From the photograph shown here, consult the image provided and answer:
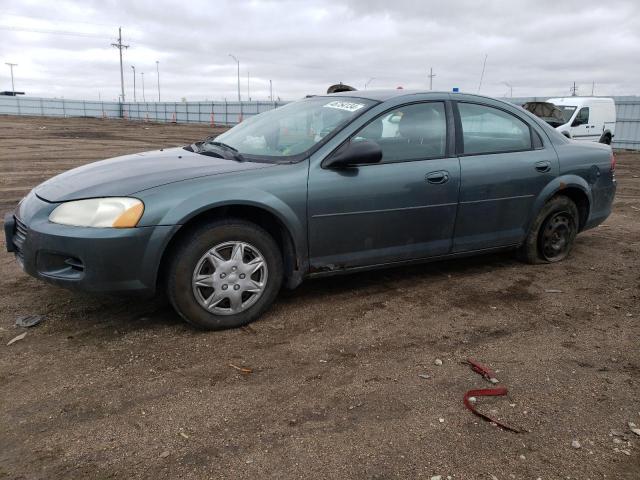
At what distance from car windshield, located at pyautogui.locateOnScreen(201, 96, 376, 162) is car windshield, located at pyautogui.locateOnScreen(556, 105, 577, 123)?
16.6 m

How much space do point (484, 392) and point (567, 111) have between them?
1842 centimetres

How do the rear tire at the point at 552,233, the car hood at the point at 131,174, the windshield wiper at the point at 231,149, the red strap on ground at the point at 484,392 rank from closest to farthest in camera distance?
1. the red strap on ground at the point at 484,392
2. the car hood at the point at 131,174
3. the windshield wiper at the point at 231,149
4. the rear tire at the point at 552,233

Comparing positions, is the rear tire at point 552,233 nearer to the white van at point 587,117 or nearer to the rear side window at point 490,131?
the rear side window at point 490,131

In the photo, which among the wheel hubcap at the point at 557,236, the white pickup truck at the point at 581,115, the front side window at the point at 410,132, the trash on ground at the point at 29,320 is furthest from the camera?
the white pickup truck at the point at 581,115

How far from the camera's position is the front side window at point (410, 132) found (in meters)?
4.05

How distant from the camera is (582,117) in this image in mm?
18984

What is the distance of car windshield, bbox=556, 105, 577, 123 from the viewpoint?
1870cm

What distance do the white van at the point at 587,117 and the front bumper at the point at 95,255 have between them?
1772cm

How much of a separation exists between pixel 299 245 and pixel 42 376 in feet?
5.55

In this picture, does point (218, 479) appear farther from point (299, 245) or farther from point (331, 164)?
point (331, 164)

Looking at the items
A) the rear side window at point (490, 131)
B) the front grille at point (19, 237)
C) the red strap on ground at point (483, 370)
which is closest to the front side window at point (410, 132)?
the rear side window at point (490, 131)

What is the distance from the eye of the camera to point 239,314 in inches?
142

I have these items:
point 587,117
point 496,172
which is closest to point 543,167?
point 496,172

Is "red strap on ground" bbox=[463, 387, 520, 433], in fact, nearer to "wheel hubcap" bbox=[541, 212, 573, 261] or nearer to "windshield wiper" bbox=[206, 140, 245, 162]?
"windshield wiper" bbox=[206, 140, 245, 162]
